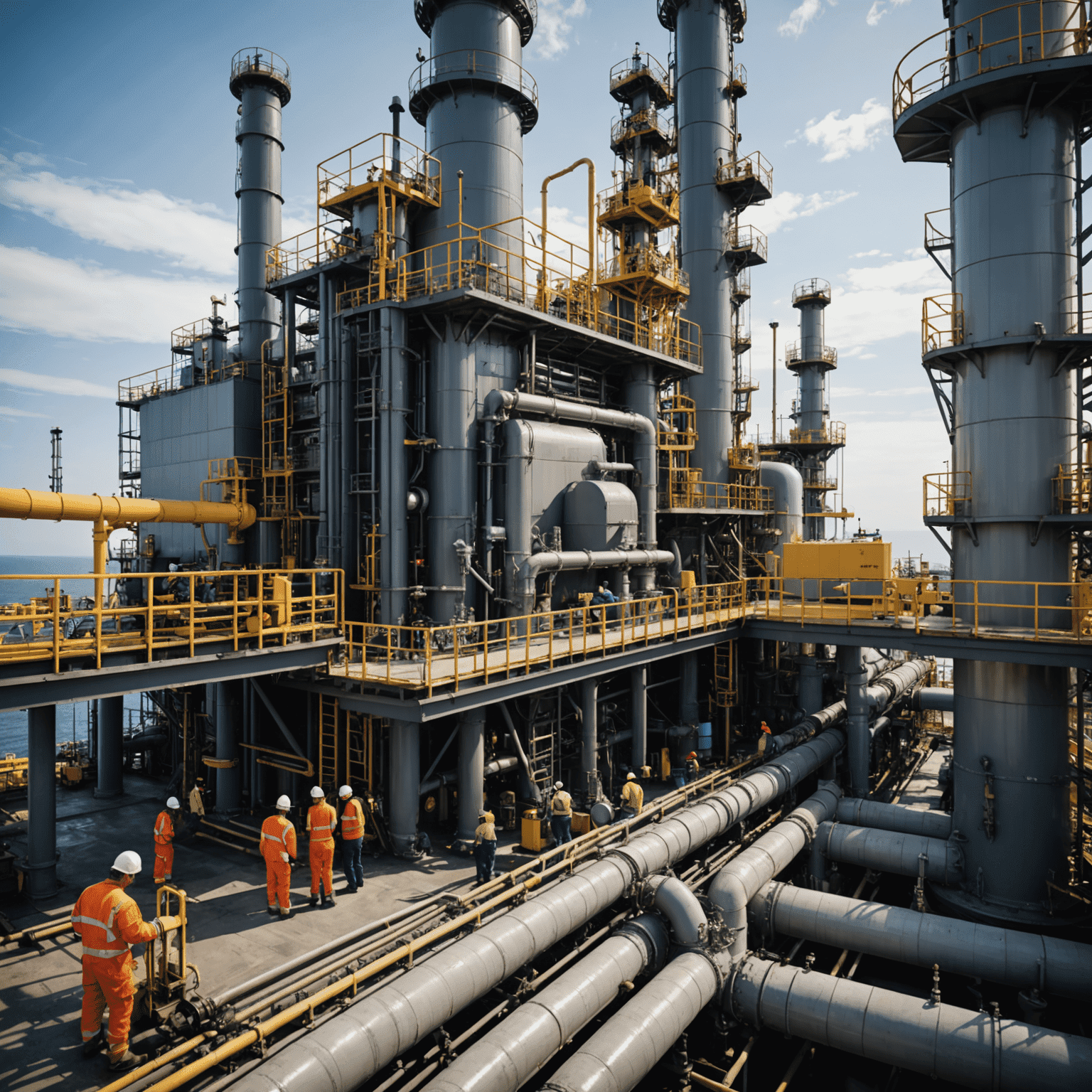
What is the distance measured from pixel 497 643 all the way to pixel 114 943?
388 inches

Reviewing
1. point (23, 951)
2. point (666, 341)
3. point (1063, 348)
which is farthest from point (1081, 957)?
point (666, 341)

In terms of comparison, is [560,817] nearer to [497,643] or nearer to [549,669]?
[549,669]

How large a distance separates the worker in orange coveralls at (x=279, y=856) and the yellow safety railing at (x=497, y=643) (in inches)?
111

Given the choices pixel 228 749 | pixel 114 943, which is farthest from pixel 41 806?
pixel 114 943

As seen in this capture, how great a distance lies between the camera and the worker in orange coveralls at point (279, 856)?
1011 cm

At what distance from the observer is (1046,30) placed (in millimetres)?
14359

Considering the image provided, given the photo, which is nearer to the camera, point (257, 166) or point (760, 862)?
point (760, 862)

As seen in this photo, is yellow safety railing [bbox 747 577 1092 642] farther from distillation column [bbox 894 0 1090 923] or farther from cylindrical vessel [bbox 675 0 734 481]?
cylindrical vessel [bbox 675 0 734 481]

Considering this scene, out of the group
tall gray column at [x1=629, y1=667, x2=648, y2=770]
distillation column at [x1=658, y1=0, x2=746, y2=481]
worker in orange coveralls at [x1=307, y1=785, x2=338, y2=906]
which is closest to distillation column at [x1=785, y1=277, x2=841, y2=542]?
distillation column at [x1=658, y1=0, x2=746, y2=481]

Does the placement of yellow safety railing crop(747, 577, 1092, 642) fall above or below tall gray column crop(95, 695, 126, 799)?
above

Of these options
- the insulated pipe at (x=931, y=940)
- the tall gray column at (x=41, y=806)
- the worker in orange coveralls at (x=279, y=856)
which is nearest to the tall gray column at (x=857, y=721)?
the insulated pipe at (x=931, y=940)

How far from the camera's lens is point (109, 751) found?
17.0m

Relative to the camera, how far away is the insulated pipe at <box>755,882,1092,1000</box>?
11422 millimetres

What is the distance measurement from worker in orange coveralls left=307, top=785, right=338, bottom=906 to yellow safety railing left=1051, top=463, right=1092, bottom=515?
48.1 feet
